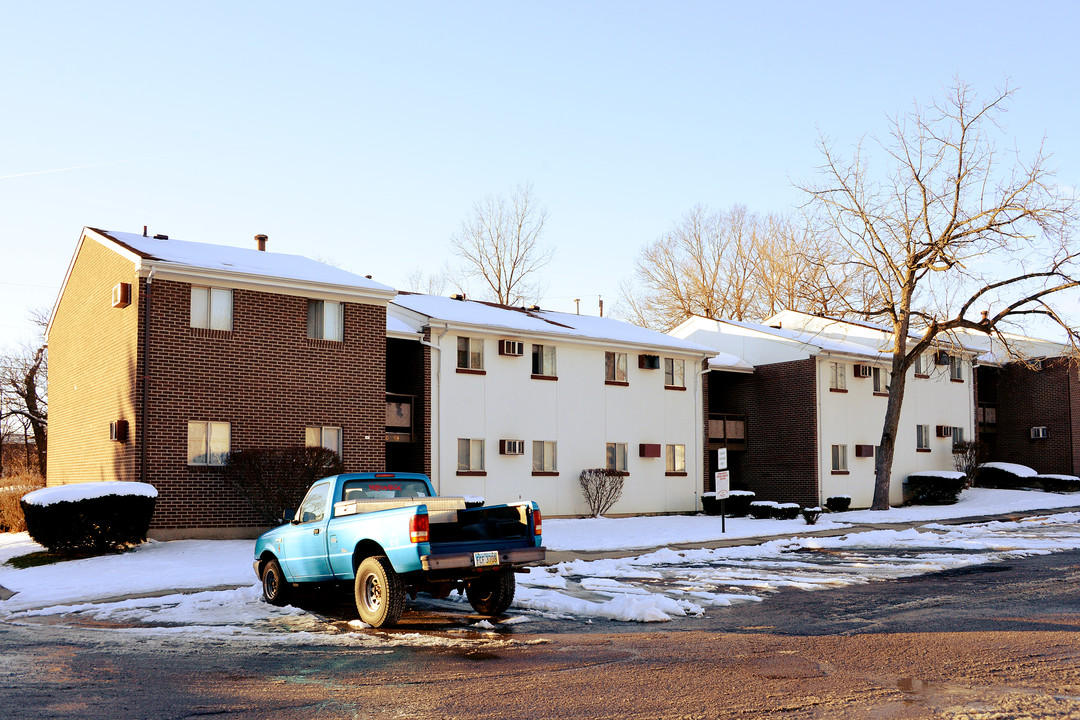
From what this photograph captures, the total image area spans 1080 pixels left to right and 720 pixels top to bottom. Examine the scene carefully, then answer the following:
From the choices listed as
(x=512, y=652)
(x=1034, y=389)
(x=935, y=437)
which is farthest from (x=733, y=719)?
(x=1034, y=389)

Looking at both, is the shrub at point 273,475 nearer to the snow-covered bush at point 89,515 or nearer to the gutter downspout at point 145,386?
the gutter downspout at point 145,386

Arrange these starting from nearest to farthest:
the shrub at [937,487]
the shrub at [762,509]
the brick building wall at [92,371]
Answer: the brick building wall at [92,371] → the shrub at [762,509] → the shrub at [937,487]

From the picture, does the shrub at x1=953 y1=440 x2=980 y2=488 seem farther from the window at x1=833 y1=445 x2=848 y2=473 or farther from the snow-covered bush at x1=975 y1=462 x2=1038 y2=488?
the window at x1=833 y1=445 x2=848 y2=473

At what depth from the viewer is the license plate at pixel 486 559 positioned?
10242mm

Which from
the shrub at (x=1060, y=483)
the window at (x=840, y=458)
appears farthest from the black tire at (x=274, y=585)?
the shrub at (x=1060, y=483)

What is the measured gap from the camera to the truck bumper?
992 centimetres

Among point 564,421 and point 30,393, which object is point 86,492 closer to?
point 564,421

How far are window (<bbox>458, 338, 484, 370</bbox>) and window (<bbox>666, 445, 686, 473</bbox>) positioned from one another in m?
7.57

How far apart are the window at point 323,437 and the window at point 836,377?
17885 mm

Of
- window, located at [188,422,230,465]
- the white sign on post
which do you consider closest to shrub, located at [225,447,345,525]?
window, located at [188,422,230,465]

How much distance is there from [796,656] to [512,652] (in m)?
2.49

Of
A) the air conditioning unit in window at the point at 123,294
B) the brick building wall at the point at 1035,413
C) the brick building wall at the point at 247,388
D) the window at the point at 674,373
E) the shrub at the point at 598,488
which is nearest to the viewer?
the brick building wall at the point at 247,388

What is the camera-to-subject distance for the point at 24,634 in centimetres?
1045

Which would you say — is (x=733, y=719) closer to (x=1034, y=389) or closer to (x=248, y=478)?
(x=248, y=478)
